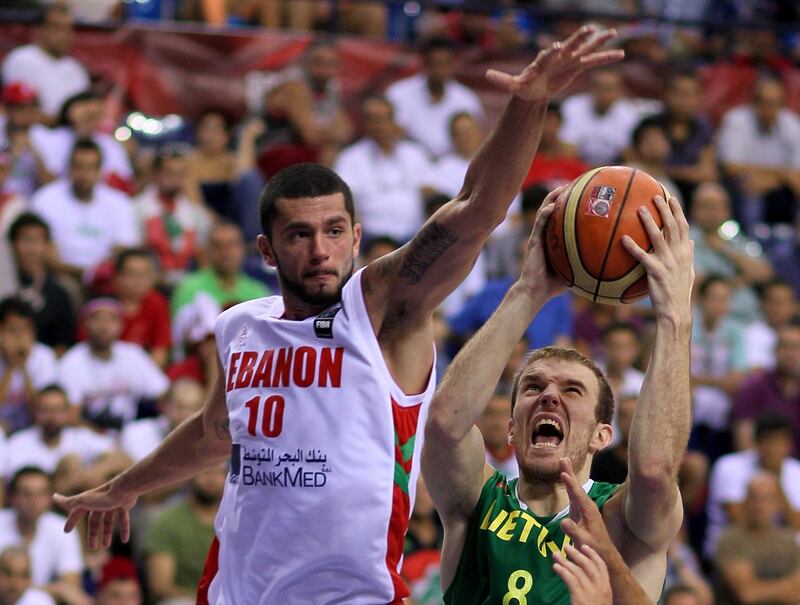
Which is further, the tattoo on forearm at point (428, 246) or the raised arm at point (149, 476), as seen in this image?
the raised arm at point (149, 476)

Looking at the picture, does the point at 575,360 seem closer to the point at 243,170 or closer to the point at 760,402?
the point at 760,402

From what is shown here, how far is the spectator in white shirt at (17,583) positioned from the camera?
28.4ft

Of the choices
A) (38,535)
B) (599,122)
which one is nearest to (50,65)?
(38,535)

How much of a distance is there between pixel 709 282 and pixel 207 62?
17.3ft

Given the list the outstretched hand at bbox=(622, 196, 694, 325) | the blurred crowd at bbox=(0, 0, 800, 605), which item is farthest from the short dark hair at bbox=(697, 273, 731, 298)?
the outstretched hand at bbox=(622, 196, 694, 325)

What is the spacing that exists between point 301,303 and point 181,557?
4329 millimetres

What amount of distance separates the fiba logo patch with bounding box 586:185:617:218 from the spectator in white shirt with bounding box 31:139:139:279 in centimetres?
701

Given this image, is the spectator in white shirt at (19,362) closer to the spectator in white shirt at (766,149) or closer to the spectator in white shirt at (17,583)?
the spectator in white shirt at (17,583)

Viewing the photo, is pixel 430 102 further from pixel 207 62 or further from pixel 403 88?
pixel 207 62

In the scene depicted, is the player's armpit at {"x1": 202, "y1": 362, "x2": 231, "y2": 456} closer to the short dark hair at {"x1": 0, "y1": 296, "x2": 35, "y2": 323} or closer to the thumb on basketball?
the thumb on basketball

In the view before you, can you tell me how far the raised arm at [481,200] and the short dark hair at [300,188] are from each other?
1.08ft

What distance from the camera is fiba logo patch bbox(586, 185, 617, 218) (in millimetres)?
4871

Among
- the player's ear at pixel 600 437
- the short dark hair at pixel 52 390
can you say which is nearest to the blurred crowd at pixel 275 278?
the short dark hair at pixel 52 390

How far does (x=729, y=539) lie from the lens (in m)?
10.4
